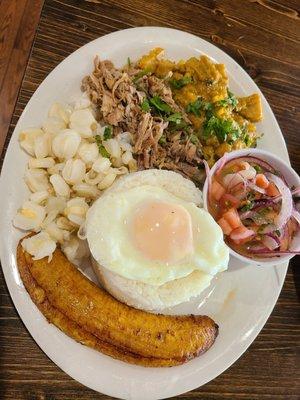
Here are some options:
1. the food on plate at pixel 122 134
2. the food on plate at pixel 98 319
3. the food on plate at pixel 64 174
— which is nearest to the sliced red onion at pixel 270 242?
the food on plate at pixel 122 134

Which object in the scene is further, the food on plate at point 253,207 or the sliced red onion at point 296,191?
the sliced red onion at point 296,191

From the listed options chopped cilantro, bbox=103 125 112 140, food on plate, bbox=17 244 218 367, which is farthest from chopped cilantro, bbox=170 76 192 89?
food on plate, bbox=17 244 218 367

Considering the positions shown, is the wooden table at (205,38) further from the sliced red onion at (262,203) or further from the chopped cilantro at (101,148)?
the sliced red onion at (262,203)

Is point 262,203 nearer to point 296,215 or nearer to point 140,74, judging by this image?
point 296,215

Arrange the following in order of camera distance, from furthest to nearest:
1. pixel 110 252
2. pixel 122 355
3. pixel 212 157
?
pixel 212 157 < pixel 122 355 < pixel 110 252

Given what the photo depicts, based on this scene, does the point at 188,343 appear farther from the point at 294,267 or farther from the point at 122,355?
the point at 294,267

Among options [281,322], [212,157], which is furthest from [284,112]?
[281,322]
